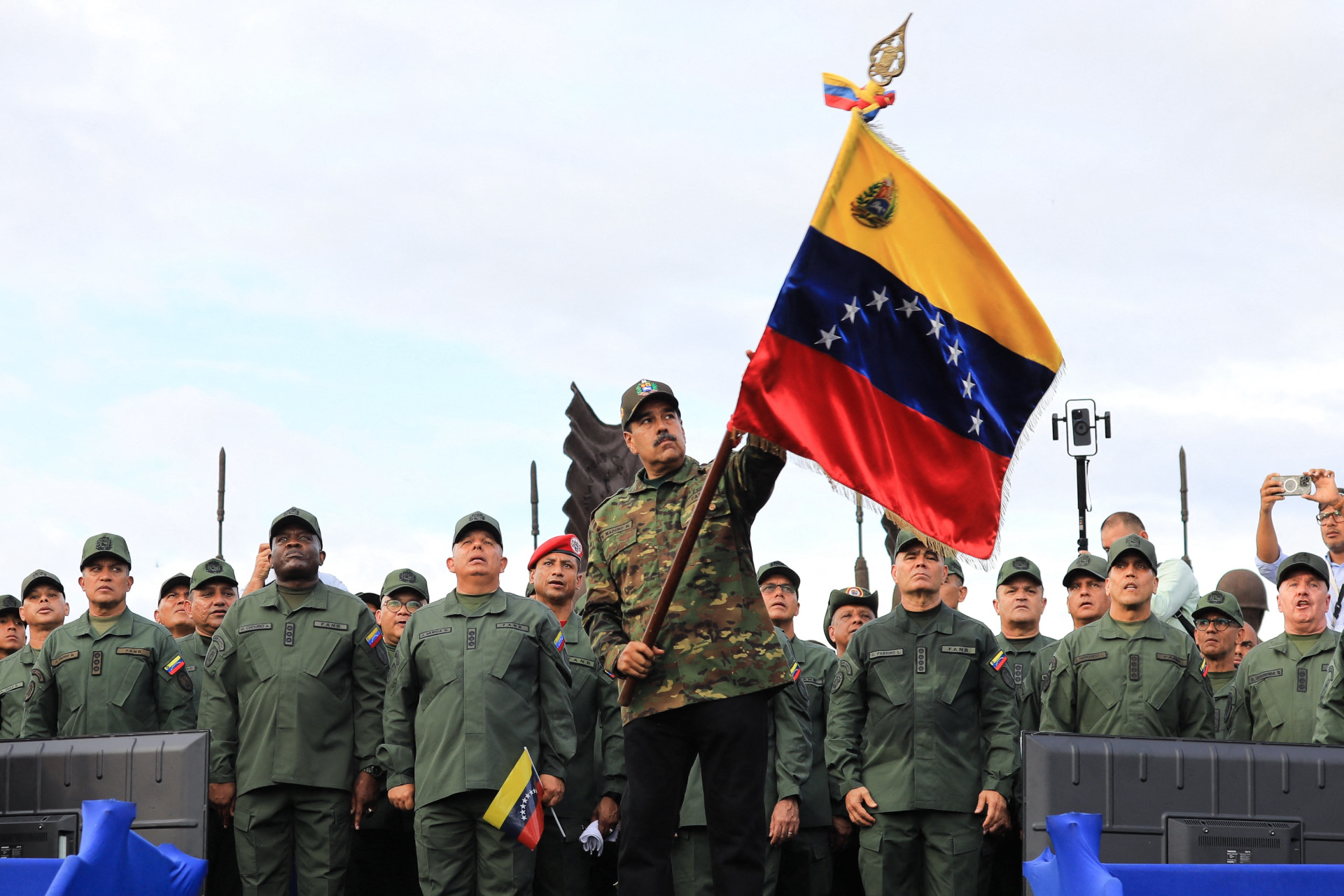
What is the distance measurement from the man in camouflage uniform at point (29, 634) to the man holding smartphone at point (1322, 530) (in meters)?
7.57

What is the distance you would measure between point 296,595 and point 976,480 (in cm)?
410

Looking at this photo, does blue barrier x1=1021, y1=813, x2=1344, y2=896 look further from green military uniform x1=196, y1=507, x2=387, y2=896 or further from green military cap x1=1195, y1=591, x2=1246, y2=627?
green military cap x1=1195, y1=591, x2=1246, y2=627

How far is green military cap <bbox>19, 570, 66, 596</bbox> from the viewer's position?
375 inches

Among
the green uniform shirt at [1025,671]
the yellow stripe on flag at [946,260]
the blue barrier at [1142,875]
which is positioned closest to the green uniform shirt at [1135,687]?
the green uniform shirt at [1025,671]

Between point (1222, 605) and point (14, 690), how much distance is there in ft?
24.4

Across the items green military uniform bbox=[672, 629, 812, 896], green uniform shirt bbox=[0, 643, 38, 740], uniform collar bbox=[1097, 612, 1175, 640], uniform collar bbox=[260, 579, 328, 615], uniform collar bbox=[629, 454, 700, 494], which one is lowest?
green military uniform bbox=[672, 629, 812, 896]

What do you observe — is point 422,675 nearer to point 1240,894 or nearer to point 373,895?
point 373,895

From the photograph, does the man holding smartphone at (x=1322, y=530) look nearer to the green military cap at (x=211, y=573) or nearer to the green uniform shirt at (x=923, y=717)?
the green uniform shirt at (x=923, y=717)

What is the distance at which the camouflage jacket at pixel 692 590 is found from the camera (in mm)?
4766

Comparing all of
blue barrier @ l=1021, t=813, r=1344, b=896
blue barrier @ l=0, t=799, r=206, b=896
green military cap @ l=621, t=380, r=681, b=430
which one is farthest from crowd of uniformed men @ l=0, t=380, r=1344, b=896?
blue barrier @ l=1021, t=813, r=1344, b=896

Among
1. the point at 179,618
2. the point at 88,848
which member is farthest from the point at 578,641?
the point at 88,848

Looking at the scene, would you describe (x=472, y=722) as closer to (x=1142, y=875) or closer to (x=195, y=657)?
(x=195, y=657)

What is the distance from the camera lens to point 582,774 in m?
8.11

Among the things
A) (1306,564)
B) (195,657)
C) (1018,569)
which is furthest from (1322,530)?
(195,657)
